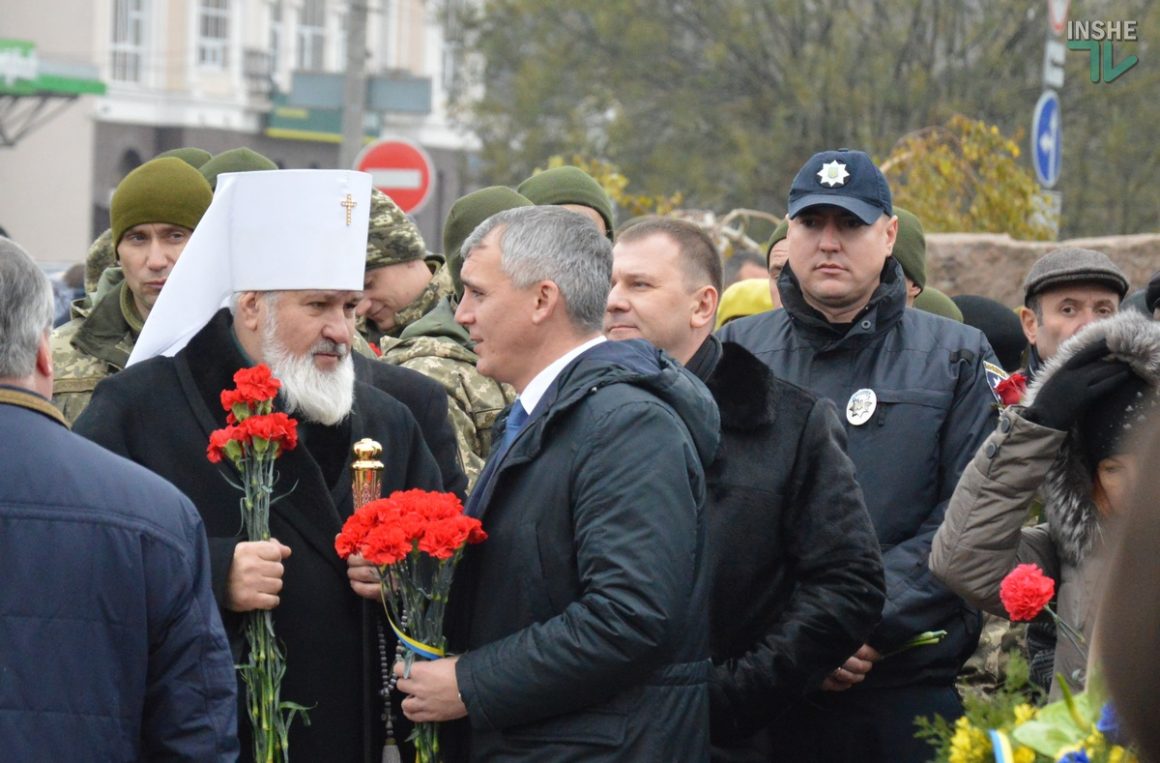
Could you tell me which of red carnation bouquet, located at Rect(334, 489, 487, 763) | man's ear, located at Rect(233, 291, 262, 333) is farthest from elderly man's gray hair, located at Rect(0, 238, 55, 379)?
man's ear, located at Rect(233, 291, 262, 333)

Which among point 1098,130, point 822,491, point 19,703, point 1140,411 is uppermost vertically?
point 1098,130

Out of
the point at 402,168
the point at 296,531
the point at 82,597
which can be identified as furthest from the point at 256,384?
the point at 402,168

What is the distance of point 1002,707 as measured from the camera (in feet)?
10.9

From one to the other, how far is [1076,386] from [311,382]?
5.84ft

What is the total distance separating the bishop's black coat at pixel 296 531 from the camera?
4141 mm

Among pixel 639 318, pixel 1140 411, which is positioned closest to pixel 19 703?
pixel 639 318

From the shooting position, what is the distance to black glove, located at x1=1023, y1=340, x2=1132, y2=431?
4000 mm

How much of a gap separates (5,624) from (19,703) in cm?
14

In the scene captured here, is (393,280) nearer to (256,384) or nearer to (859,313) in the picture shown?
(859,313)

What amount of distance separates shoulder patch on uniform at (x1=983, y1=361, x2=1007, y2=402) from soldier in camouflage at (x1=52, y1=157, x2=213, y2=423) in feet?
8.27

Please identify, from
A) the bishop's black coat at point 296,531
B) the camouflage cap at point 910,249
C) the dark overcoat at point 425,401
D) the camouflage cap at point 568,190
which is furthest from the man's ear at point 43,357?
the camouflage cap at point 910,249

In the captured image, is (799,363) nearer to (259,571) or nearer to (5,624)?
(259,571)

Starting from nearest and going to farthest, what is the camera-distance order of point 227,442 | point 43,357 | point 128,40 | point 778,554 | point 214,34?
1. point 43,357
2. point 227,442
3. point 778,554
4. point 128,40
5. point 214,34

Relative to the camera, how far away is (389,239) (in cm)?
612
